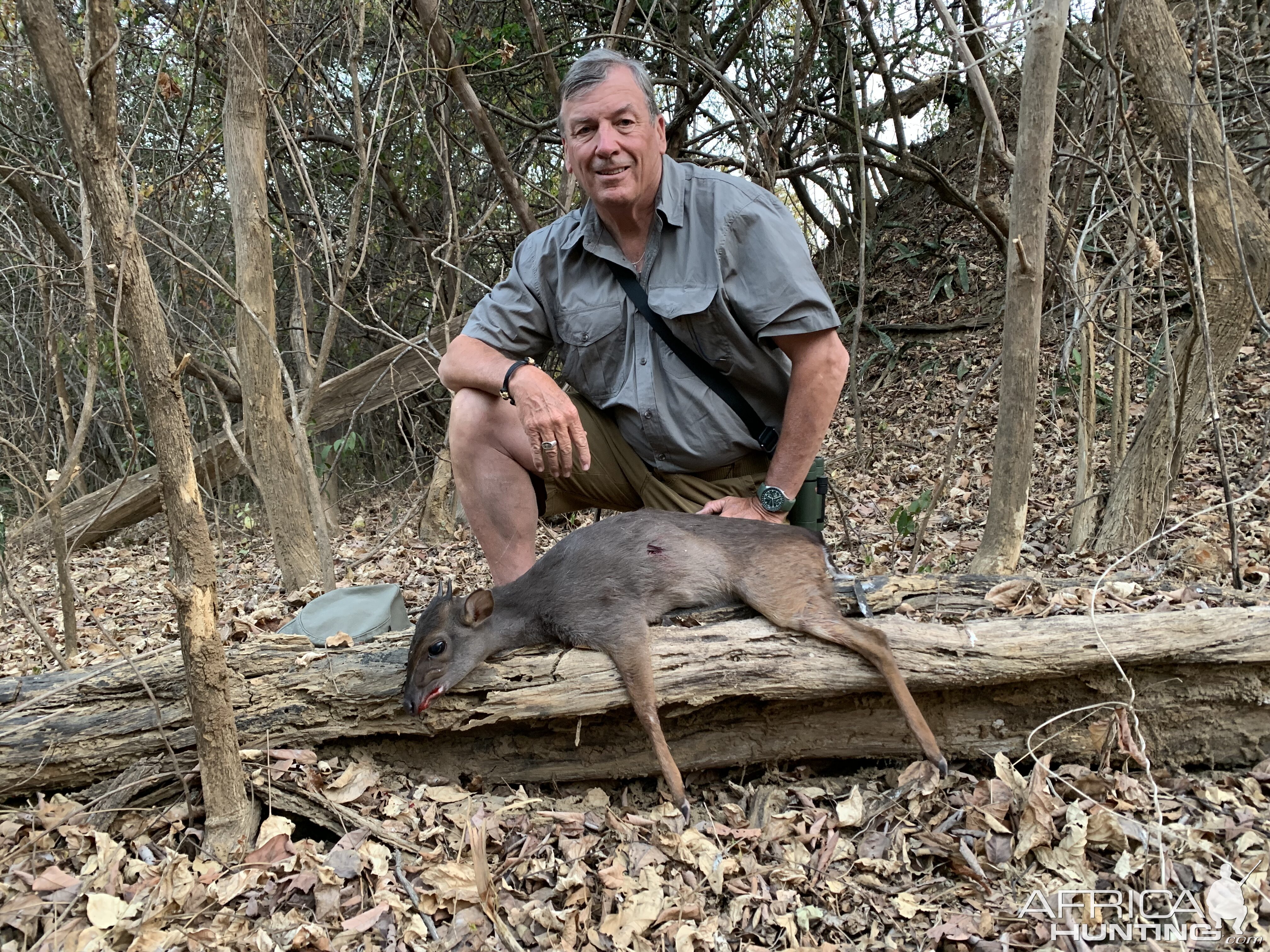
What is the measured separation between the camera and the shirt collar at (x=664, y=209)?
4.09m

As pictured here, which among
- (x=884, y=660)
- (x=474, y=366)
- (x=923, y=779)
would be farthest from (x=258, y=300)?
(x=923, y=779)

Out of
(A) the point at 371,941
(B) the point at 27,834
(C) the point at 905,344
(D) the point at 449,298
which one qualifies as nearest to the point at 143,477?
(D) the point at 449,298

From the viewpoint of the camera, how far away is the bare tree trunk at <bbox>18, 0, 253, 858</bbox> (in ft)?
7.27

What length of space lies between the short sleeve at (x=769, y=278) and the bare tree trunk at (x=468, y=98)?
299 cm

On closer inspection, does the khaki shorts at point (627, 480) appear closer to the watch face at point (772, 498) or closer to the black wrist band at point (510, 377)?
the watch face at point (772, 498)

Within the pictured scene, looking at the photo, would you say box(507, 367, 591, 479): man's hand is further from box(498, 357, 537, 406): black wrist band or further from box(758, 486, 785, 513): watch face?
box(758, 486, 785, 513): watch face

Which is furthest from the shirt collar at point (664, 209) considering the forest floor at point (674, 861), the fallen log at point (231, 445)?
the fallen log at point (231, 445)

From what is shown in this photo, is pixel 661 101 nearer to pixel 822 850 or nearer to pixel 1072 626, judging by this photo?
pixel 1072 626

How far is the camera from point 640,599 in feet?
11.8

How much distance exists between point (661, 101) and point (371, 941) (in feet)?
29.9

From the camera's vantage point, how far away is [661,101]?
970 cm

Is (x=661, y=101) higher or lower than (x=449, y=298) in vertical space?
higher

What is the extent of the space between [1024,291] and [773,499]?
189cm

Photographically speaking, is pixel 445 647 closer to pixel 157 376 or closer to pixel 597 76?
pixel 157 376
